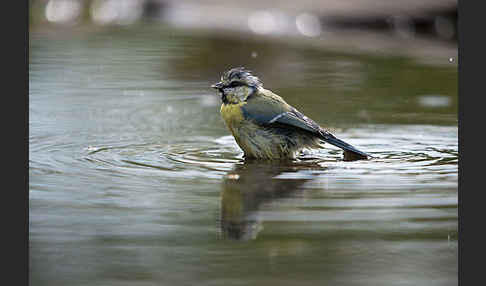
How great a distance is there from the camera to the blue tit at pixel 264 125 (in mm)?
7246

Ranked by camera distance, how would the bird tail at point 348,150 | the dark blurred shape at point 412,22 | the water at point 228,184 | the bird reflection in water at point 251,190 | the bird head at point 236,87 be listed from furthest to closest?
the dark blurred shape at point 412,22 → the bird head at point 236,87 → the bird tail at point 348,150 → the bird reflection in water at point 251,190 → the water at point 228,184

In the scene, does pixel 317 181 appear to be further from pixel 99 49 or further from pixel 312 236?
pixel 99 49

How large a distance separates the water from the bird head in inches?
20.2

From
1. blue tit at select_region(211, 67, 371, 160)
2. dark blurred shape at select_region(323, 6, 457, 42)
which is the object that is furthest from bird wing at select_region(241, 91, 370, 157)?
dark blurred shape at select_region(323, 6, 457, 42)

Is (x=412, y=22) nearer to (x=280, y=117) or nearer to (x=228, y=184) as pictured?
(x=280, y=117)

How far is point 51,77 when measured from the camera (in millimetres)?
10820

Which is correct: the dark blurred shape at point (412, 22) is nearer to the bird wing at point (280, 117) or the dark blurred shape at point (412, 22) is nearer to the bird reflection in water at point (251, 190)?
the bird wing at point (280, 117)

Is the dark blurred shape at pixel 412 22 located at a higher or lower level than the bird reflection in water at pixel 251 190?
higher

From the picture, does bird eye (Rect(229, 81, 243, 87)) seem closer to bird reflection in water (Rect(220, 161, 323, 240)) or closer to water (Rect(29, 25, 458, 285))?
water (Rect(29, 25, 458, 285))

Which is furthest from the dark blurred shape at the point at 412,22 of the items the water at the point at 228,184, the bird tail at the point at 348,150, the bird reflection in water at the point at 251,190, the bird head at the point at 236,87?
the bird reflection in water at the point at 251,190

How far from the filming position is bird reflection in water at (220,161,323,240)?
202 inches

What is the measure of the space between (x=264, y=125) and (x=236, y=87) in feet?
1.53

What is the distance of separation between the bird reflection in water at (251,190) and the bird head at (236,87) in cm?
65

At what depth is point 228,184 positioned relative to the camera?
6262 millimetres
